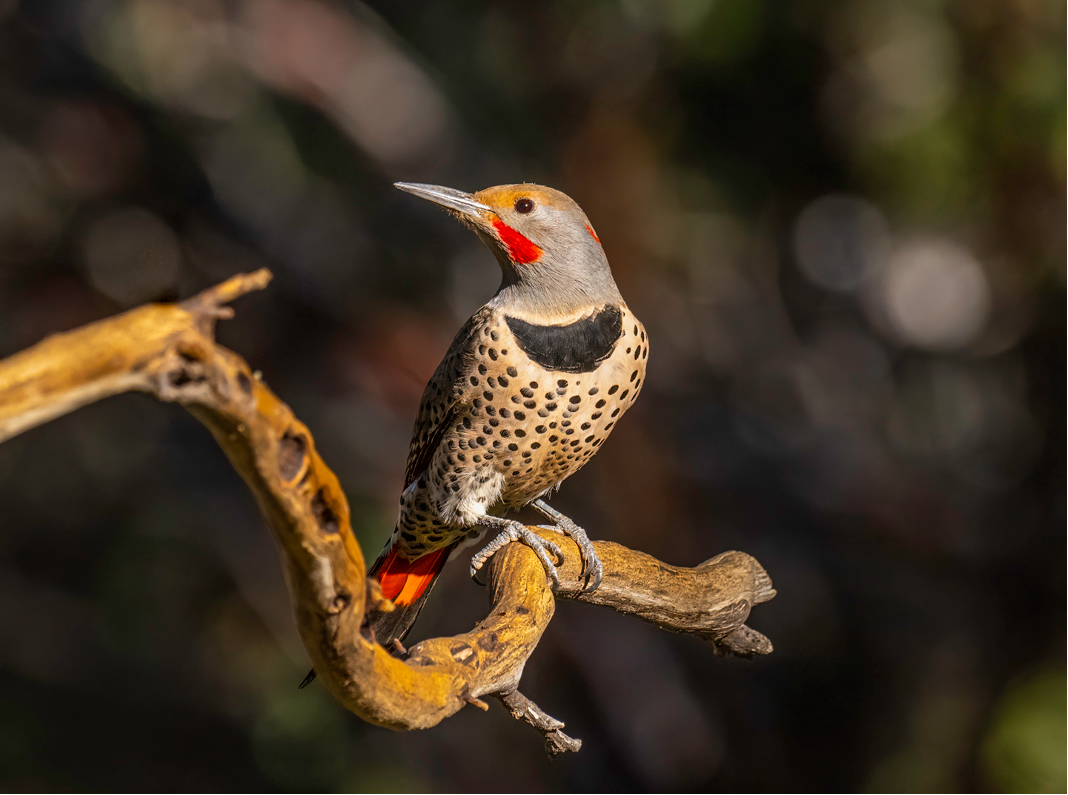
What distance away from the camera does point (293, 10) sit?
3543 mm

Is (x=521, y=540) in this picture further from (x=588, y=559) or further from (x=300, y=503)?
(x=300, y=503)

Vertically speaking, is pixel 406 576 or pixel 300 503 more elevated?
pixel 300 503

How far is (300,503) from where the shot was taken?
1082mm

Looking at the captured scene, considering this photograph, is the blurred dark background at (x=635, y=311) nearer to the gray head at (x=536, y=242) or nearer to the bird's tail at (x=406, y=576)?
the bird's tail at (x=406, y=576)

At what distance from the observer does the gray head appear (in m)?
1.93

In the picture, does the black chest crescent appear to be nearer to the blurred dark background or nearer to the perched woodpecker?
the perched woodpecker

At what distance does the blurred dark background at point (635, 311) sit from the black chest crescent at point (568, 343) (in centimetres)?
178

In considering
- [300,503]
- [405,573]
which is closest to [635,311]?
[405,573]

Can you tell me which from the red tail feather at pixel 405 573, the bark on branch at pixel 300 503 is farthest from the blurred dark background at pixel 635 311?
the bark on branch at pixel 300 503

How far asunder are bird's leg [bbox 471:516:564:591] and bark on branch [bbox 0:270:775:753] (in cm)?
3

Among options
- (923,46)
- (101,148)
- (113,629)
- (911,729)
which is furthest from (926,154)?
(113,629)

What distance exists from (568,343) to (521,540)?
1.40ft

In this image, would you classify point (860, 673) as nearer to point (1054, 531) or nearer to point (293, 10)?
point (1054, 531)

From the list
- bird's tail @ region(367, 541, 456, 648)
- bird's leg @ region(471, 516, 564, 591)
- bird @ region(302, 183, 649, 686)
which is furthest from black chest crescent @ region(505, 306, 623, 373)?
bird's tail @ region(367, 541, 456, 648)
